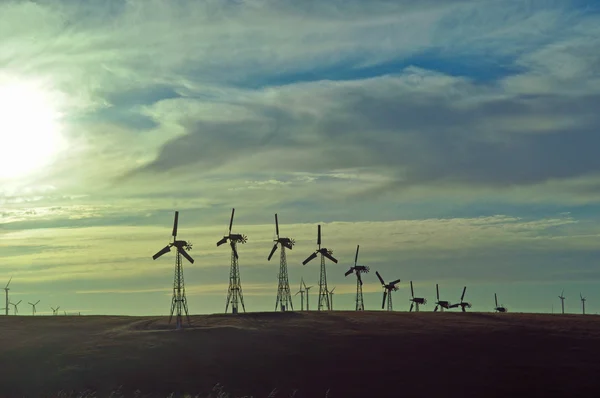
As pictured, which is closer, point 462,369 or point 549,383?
point 549,383

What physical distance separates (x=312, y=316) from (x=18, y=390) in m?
61.2

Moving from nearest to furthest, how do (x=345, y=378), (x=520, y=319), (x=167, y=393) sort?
(x=167, y=393) < (x=345, y=378) < (x=520, y=319)

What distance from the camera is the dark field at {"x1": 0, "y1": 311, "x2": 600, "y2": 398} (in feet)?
299

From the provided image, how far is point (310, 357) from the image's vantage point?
10462 centimetres

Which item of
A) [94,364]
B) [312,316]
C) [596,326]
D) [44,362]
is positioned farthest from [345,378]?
[596,326]

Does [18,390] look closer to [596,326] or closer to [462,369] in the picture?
[462,369]

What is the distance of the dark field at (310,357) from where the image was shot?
91.2 meters

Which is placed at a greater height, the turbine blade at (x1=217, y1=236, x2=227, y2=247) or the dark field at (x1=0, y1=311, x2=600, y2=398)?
the turbine blade at (x1=217, y1=236, x2=227, y2=247)

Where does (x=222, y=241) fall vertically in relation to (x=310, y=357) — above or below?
above

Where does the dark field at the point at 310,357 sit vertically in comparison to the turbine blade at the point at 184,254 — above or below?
below

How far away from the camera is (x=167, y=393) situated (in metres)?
86.9

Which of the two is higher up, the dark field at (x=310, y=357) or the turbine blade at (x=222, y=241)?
the turbine blade at (x=222, y=241)

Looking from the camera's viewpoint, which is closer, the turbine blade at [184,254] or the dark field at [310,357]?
the dark field at [310,357]

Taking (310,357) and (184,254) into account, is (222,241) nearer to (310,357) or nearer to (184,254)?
(184,254)
